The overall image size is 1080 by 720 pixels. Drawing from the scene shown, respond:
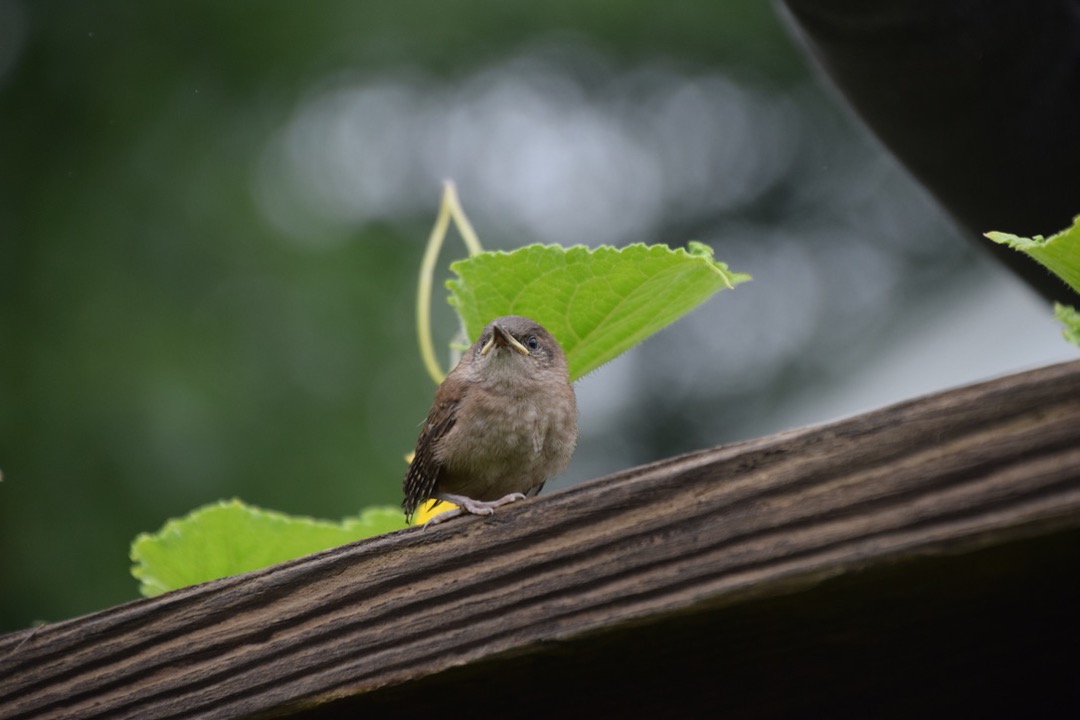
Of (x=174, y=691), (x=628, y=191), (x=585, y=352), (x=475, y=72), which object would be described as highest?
(x=475, y=72)

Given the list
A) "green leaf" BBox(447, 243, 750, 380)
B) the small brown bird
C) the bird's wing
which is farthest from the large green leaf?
the bird's wing

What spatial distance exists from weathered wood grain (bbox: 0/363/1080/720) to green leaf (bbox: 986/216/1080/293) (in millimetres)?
178

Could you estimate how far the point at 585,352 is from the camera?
4.95 feet

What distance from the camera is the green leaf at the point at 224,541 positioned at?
57.4 inches

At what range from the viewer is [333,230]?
7332mm

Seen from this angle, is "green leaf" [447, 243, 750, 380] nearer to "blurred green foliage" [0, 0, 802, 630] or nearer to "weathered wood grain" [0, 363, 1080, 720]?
"weathered wood grain" [0, 363, 1080, 720]

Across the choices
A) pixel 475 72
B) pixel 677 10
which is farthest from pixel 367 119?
pixel 677 10

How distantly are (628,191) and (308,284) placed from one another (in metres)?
2.70

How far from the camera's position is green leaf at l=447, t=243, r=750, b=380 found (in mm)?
1226

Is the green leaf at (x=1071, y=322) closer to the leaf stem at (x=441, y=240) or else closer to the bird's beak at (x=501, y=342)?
the leaf stem at (x=441, y=240)

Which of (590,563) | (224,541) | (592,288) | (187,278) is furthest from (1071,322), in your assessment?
(187,278)

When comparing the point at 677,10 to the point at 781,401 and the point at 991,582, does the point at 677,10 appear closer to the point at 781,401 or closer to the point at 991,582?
the point at 781,401

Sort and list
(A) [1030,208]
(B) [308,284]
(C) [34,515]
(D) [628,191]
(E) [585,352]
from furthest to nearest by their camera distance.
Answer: (D) [628,191] < (B) [308,284] < (C) [34,515] < (A) [1030,208] < (E) [585,352]

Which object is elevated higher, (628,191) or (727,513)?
(628,191)
